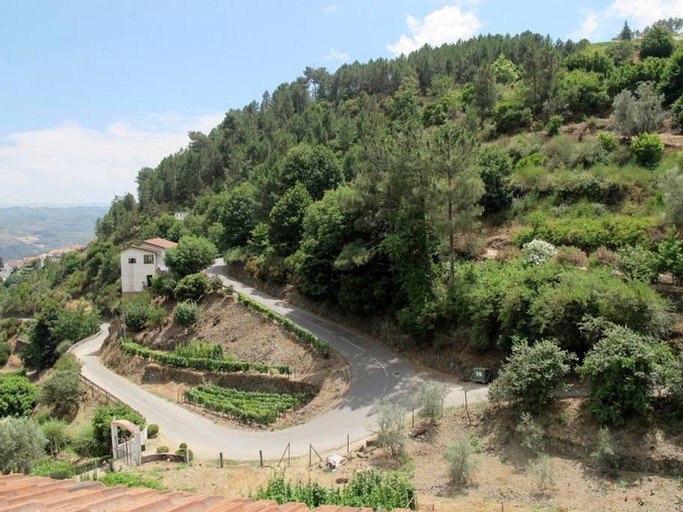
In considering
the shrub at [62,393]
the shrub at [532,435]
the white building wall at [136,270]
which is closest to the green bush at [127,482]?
the shrub at [532,435]

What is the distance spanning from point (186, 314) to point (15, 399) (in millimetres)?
12971

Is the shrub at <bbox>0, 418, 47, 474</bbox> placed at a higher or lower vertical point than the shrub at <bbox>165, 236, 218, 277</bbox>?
lower

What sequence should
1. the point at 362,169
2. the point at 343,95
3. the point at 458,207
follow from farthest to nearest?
the point at 343,95
the point at 362,169
the point at 458,207

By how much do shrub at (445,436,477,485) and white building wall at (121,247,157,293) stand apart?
46.3 metres

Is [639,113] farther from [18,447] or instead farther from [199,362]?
[18,447]

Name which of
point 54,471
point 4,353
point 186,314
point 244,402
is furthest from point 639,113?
point 4,353

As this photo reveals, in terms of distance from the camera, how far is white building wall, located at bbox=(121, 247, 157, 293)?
181 feet

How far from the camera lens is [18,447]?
21.4 m

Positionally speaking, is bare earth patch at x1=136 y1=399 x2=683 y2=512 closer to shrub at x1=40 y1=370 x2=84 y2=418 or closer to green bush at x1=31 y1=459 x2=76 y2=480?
green bush at x1=31 y1=459 x2=76 y2=480

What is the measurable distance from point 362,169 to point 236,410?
16779 mm

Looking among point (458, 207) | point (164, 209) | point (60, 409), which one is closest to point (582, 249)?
point (458, 207)

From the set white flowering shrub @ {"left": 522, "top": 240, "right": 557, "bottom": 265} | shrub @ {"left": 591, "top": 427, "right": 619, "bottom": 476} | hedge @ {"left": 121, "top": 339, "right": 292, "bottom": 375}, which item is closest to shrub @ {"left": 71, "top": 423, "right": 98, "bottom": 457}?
hedge @ {"left": 121, "top": 339, "right": 292, "bottom": 375}

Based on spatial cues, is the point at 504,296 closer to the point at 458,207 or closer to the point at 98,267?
the point at 458,207

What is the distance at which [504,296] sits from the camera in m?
24.3
